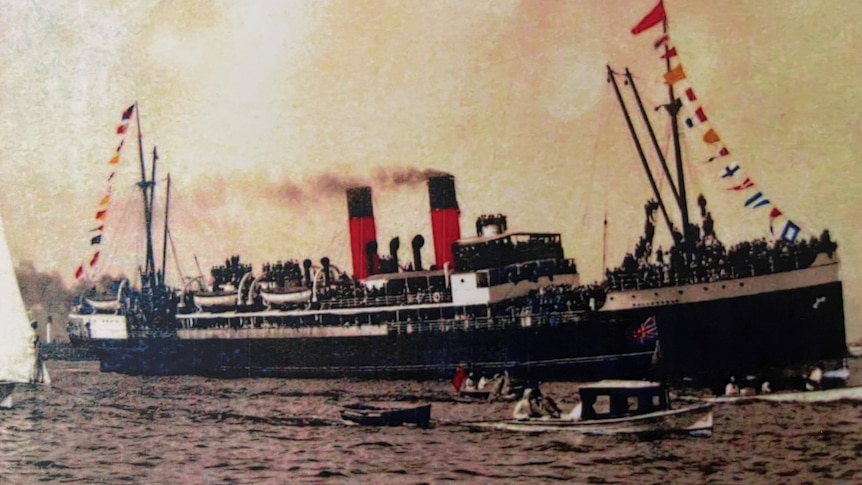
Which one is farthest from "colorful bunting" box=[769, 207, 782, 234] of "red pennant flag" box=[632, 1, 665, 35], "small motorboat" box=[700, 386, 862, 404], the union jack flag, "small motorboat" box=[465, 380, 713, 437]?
"red pennant flag" box=[632, 1, 665, 35]

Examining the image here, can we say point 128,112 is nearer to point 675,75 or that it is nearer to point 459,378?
point 459,378

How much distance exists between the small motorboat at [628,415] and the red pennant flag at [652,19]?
240 centimetres

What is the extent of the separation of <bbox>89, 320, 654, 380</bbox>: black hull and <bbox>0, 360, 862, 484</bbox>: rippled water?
0.11 m

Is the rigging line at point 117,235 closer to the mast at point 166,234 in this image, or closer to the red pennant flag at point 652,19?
the mast at point 166,234

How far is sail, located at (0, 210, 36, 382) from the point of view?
793cm

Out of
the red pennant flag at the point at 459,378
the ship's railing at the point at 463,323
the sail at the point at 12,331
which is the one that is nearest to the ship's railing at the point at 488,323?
the ship's railing at the point at 463,323

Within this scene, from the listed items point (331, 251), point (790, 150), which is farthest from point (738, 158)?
point (331, 251)

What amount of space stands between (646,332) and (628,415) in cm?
60

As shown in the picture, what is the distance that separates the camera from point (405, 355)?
22.5 feet

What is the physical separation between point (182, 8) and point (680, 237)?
14.1 ft

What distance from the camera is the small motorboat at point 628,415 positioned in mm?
5965

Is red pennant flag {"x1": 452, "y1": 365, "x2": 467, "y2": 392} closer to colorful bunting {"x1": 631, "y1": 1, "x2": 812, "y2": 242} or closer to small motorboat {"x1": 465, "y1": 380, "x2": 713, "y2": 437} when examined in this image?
small motorboat {"x1": 465, "y1": 380, "x2": 713, "y2": 437}

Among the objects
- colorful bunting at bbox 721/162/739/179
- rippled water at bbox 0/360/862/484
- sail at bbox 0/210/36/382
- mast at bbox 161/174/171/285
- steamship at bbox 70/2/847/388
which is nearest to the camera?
rippled water at bbox 0/360/862/484

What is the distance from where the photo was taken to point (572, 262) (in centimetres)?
641
